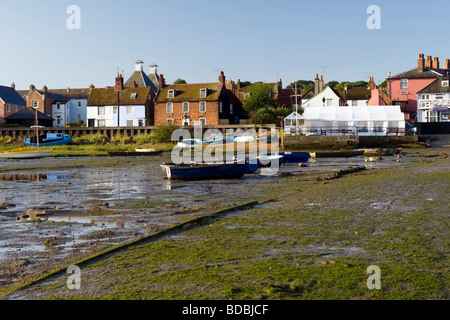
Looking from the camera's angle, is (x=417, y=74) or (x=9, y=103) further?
(x=9, y=103)

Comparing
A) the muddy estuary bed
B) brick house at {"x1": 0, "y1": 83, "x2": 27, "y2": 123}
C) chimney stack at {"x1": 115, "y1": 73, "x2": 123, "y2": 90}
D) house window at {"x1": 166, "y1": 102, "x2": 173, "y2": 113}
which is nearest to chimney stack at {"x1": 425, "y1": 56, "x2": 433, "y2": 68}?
house window at {"x1": 166, "y1": 102, "x2": 173, "y2": 113}

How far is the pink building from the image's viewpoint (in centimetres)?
9225

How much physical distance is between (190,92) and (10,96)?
132 ft

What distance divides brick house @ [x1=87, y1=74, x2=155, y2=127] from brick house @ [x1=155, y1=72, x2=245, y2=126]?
2697 millimetres

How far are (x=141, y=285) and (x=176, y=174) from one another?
23.3 meters

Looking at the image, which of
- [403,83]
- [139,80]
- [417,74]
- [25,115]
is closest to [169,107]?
[139,80]

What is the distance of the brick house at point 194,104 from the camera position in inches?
3541

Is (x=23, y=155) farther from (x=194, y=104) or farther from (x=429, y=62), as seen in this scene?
(x=429, y=62)

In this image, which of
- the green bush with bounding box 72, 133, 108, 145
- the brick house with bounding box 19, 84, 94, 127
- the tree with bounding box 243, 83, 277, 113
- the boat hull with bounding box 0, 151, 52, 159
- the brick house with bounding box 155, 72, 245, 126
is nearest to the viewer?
the boat hull with bounding box 0, 151, 52, 159

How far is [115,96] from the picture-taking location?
97.8 metres

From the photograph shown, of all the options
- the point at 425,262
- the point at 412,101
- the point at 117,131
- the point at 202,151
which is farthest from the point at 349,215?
the point at 412,101

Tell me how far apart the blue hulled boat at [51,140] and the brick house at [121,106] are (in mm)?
11992

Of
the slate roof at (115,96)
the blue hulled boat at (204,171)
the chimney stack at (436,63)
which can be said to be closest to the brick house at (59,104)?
the slate roof at (115,96)

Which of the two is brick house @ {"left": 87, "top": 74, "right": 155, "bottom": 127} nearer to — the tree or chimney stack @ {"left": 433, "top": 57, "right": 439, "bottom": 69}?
the tree
